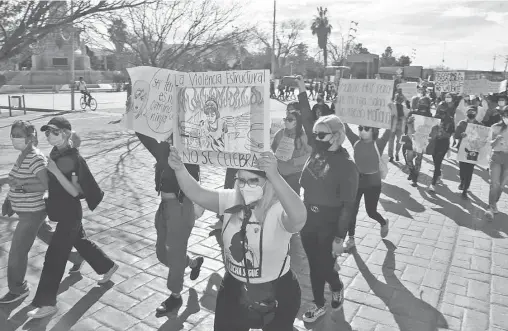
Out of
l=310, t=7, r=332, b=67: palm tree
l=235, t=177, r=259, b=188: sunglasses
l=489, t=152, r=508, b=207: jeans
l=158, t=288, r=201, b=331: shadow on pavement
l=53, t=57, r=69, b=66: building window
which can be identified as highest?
l=310, t=7, r=332, b=67: palm tree

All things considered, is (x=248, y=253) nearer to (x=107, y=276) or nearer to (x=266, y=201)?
(x=266, y=201)

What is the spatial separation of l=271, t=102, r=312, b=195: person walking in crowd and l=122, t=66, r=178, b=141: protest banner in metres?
1.88

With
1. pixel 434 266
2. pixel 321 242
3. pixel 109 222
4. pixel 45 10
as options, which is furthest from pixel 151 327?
pixel 45 10

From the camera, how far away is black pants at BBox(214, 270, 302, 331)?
2.59 metres

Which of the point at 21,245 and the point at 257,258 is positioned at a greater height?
the point at 257,258

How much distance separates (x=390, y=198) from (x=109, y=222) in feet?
17.0

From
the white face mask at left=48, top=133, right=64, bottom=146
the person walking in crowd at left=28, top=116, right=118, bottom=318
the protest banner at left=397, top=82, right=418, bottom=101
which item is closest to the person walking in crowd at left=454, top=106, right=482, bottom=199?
the protest banner at left=397, top=82, right=418, bottom=101

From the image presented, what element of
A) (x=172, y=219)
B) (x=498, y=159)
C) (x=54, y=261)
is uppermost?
(x=498, y=159)

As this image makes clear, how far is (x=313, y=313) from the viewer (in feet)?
12.5

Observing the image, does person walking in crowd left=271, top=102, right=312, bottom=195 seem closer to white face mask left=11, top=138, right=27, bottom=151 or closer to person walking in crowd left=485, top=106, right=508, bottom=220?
white face mask left=11, top=138, right=27, bottom=151

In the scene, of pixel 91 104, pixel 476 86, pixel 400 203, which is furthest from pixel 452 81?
pixel 91 104

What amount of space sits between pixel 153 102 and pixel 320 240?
1.91 meters

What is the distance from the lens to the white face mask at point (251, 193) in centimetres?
250

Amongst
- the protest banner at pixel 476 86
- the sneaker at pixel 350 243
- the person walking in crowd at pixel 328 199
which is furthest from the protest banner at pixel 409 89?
the person walking in crowd at pixel 328 199
